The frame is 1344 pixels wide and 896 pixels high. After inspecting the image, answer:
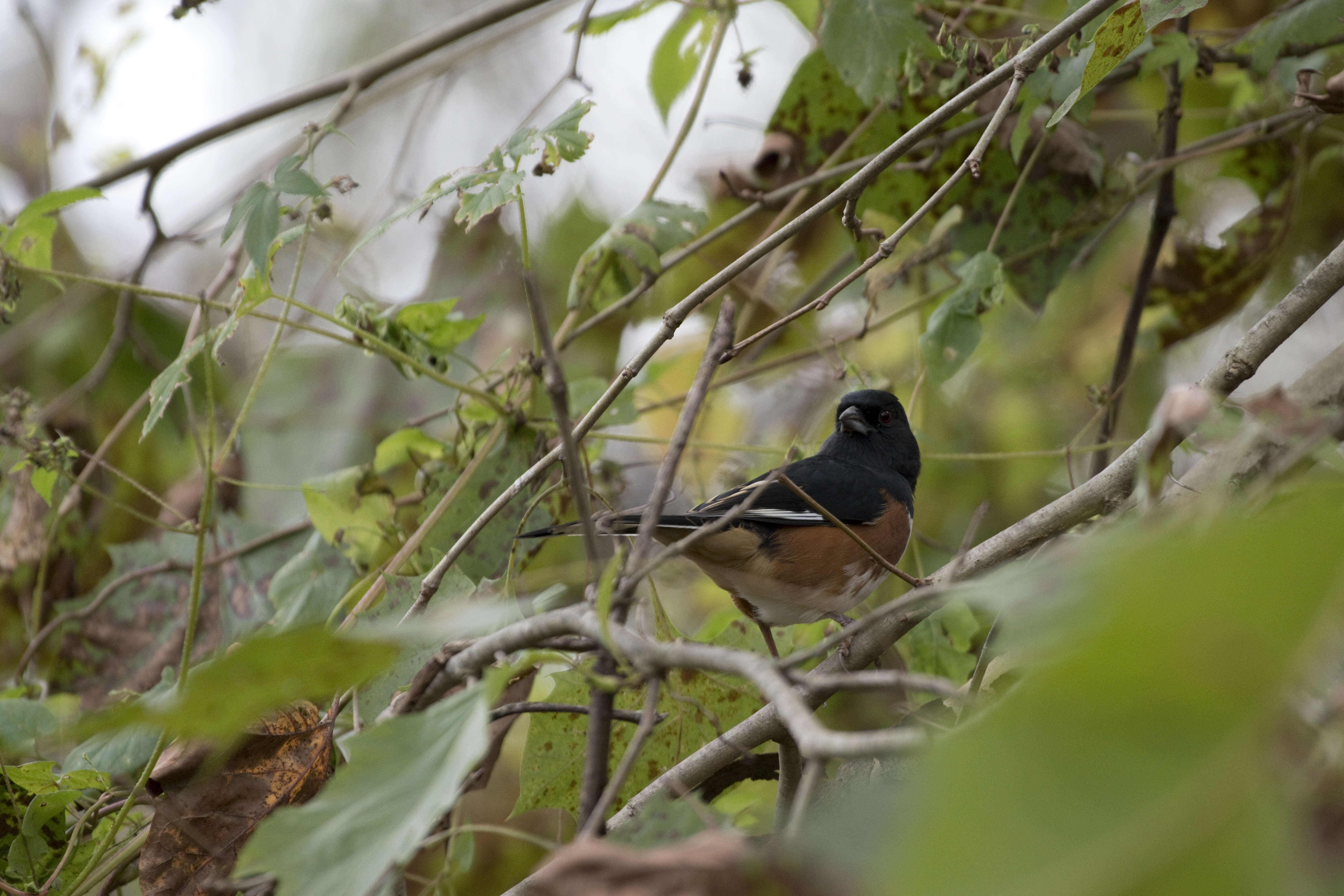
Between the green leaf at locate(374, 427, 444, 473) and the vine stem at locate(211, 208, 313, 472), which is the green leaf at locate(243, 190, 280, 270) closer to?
the vine stem at locate(211, 208, 313, 472)

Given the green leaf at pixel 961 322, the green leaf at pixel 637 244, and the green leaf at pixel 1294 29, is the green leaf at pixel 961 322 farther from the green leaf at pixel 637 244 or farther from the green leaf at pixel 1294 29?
A: the green leaf at pixel 1294 29

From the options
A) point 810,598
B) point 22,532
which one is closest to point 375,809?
point 810,598

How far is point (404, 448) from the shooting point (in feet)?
7.87

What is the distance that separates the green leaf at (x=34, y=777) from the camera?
60.1 inches

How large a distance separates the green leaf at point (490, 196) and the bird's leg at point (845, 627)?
0.83 m

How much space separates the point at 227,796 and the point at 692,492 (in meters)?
2.10

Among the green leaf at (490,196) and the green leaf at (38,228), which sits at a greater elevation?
the green leaf at (38,228)

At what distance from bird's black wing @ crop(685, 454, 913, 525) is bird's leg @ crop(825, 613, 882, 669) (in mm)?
258

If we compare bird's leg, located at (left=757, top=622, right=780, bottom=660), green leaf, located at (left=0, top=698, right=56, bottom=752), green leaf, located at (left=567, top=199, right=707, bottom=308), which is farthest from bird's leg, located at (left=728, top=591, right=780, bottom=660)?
green leaf, located at (left=0, top=698, right=56, bottom=752)

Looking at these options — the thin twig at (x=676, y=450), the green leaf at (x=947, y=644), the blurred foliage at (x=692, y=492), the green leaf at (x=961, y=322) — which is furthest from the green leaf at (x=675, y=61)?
the thin twig at (x=676, y=450)

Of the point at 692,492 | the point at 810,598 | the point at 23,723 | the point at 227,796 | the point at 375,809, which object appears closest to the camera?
the point at 375,809

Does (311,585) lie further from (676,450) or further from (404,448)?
(676,450)

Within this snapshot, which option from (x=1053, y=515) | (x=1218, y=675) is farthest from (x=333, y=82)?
(x=1218, y=675)

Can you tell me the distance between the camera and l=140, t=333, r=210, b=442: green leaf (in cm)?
159
